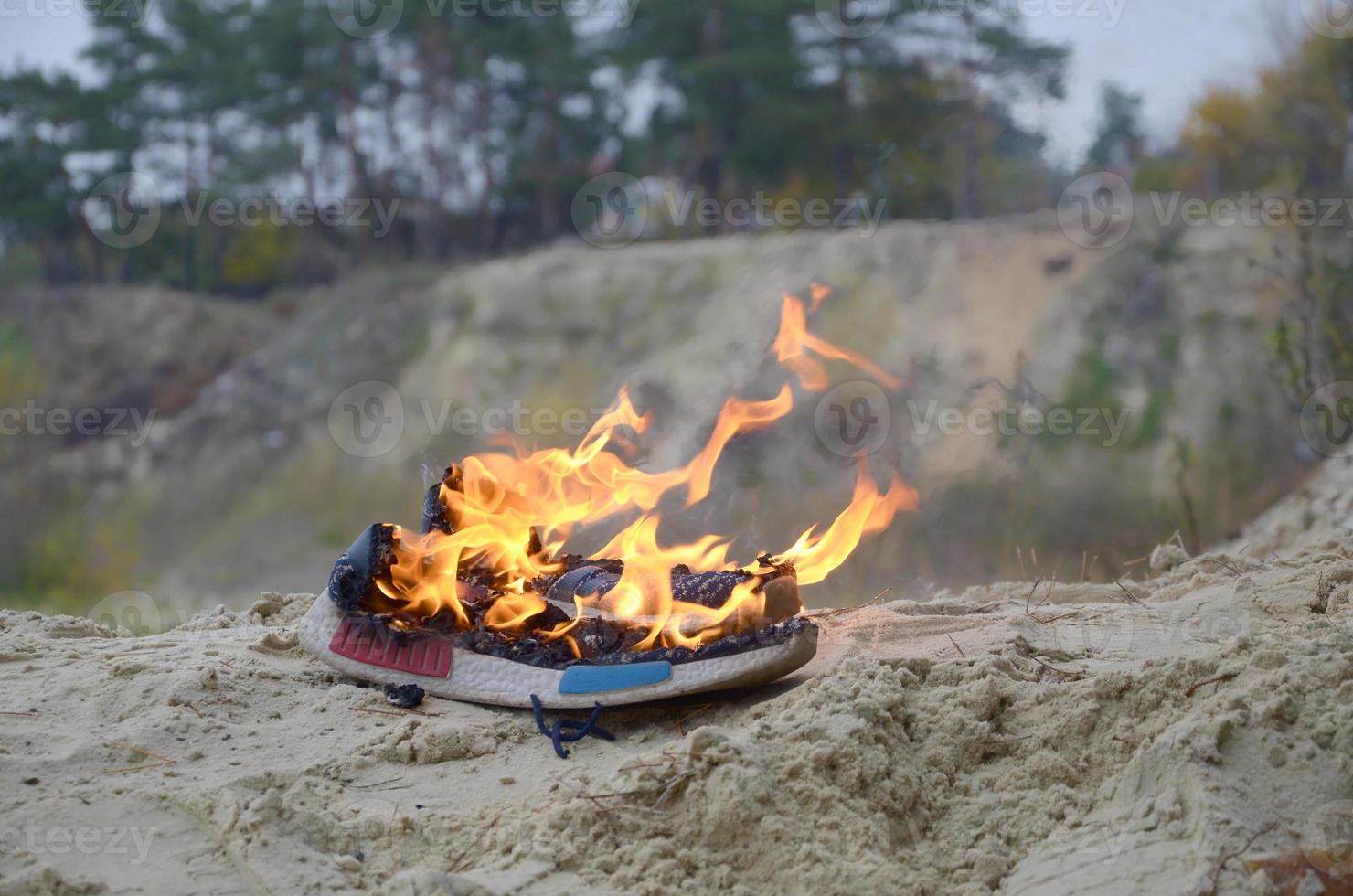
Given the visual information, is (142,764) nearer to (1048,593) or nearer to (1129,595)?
(1048,593)

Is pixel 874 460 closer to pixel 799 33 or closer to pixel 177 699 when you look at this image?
pixel 177 699

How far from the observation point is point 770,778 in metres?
2.79

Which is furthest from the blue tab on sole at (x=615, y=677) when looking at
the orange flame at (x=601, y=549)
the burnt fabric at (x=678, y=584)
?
the burnt fabric at (x=678, y=584)

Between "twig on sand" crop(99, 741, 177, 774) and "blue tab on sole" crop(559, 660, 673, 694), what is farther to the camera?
"blue tab on sole" crop(559, 660, 673, 694)

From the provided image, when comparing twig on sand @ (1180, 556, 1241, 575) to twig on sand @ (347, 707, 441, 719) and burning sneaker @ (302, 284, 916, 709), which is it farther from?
twig on sand @ (347, 707, 441, 719)

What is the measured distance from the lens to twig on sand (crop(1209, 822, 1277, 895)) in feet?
7.67

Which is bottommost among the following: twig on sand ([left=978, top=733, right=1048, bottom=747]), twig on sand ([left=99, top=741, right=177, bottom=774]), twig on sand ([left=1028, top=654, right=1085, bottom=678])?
twig on sand ([left=99, top=741, right=177, bottom=774])

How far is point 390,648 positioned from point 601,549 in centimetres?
100

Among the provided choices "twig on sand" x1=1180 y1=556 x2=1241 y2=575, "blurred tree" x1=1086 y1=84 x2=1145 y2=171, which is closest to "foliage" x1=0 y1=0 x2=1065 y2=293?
Result: "blurred tree" x1=1086 y1=84 x2=1145 y2=171

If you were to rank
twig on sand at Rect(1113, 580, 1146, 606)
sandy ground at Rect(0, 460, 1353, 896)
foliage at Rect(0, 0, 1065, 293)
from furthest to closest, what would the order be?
1. foliage at Rect(0, 0, 1065, 293)
2. twig on sand at Rect(1113, 580, 1146, 606)
3. sandy ground at Rect(0, 460, 1353, 896)

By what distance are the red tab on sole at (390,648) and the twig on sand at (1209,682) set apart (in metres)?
2.12

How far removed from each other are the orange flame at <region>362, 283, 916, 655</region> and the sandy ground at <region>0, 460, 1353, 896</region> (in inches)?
12.0

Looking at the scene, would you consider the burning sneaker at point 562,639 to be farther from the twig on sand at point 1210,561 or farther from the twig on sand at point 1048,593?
the twig on sand at point 1210,561

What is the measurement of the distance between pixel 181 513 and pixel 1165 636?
65.4ft
